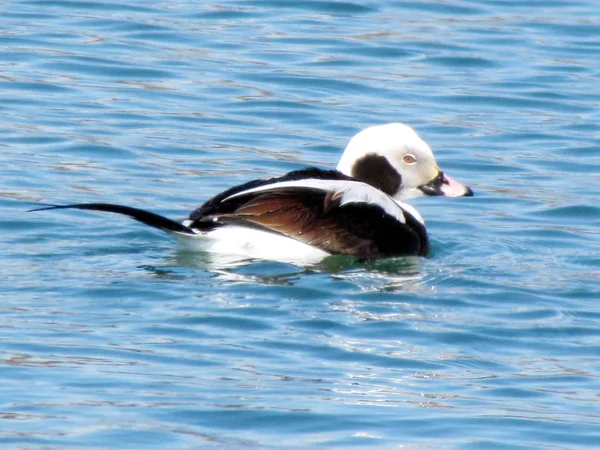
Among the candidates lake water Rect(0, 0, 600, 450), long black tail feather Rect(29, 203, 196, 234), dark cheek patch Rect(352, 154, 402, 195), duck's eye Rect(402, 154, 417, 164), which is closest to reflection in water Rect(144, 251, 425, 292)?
lake water Rect(0, 0, 600, 450)

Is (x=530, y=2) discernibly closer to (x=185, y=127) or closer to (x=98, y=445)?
(x=185, y=127)

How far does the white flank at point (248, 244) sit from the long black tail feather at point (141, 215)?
94mm

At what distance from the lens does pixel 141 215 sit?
6.66m

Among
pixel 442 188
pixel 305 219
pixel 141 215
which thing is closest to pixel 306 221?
pixel 305 219

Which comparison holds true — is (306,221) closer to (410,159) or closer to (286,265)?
(286,265)

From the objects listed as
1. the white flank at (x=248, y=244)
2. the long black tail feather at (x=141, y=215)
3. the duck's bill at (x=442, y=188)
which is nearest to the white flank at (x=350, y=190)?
the white flank at (x=248, y=244)

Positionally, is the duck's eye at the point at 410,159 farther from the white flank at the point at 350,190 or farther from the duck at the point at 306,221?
the white flank at the point at 350,190

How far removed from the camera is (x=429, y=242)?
7.77 m

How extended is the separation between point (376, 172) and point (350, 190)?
0.51 meters

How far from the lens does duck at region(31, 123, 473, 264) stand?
6.96 m

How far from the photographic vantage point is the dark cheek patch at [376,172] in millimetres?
7660

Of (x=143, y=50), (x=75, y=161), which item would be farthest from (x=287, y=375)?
(x=143, y=50)

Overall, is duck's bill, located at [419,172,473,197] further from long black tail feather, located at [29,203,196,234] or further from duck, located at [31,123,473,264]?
long black tail feather, located at [29,203,196,234]

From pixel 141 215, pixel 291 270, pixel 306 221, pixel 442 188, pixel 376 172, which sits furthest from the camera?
pixel 442 188
